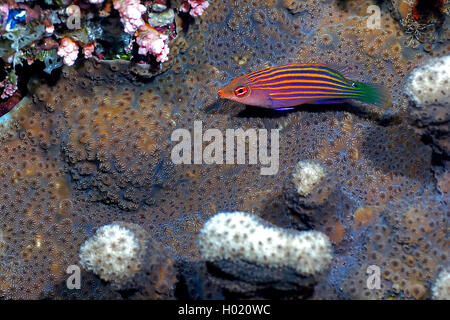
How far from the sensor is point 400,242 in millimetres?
3102

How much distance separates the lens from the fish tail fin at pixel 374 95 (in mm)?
3539

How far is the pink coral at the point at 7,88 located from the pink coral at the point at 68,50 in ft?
2.20

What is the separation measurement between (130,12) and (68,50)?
0.69 metres

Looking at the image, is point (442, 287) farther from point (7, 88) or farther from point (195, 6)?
point (7, 88)

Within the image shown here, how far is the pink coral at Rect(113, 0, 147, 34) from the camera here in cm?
324

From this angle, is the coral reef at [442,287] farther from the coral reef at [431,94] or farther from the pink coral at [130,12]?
the pink coral at [130,12]

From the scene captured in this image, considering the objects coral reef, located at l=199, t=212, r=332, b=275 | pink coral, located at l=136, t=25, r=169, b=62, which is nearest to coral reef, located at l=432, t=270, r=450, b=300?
coral reef, located at l=199, t=212, r=332, b=275

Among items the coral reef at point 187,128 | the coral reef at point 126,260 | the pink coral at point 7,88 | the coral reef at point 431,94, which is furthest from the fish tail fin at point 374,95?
the pink coral at point 7,88

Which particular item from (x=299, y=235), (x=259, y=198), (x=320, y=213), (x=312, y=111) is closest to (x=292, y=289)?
(x=299, y=235)

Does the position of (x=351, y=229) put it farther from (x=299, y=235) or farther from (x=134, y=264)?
(x=134, y=264)

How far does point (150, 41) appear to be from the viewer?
11.4ft

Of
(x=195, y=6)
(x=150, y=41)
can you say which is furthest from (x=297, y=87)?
(x=150, y=41)

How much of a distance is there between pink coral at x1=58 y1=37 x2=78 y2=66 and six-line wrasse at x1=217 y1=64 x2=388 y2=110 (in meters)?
1.41

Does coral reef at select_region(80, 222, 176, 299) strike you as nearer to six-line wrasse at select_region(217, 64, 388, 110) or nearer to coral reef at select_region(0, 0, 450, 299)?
coral reef at select_region(0, 0, 450, 299)
